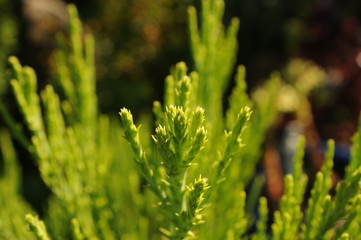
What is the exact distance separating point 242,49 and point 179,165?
220 cm

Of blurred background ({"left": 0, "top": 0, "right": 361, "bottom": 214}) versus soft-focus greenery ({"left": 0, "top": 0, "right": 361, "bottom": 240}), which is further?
blurred background ({"left": 0, "top": 0, "right": 361, "bottom": 214})

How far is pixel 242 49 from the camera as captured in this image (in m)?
2.67

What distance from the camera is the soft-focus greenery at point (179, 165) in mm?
587

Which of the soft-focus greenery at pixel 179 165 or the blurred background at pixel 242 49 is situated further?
the blurred background at pixel 242 49

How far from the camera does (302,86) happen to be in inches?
88.0

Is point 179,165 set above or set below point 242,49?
below

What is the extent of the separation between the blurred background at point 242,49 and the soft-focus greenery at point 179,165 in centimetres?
114

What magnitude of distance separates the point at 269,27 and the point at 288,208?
2160 millimetres

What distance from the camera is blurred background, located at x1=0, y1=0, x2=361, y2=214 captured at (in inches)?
86.9

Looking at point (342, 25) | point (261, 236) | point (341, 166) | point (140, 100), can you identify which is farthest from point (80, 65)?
point (342, 25)

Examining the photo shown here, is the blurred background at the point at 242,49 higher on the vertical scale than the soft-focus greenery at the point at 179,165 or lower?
higher

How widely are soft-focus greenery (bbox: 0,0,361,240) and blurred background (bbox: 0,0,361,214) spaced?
1.14m

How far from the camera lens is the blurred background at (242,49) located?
86.9 inches

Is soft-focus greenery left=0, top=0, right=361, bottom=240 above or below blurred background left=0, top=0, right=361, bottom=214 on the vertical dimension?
below
